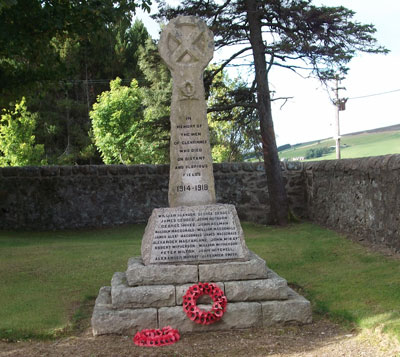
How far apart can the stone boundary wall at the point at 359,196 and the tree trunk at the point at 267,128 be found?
840 millimetres

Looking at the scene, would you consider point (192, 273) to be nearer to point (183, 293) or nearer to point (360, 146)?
point (183, 293)

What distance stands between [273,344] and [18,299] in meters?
3.46

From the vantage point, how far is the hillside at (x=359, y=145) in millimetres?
21952

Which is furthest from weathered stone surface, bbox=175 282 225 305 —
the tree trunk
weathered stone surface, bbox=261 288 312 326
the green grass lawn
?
the tree trunk

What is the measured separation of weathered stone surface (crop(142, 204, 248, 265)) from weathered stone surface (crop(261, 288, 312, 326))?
61 centimetres

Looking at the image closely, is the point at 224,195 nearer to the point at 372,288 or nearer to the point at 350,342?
the point at 372,288

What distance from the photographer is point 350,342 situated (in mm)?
5043

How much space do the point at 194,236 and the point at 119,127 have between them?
2669cm

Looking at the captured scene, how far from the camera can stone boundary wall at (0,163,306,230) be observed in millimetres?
14688

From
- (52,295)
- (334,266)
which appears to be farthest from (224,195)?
(52,295)

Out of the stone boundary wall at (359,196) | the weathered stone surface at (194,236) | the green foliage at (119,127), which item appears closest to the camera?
the weathered stone surface at (194,236)

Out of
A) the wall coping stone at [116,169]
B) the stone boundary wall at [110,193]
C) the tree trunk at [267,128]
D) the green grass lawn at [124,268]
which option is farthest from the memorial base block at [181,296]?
the wall coping stone at [116,169]

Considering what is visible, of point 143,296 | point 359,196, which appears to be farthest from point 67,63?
point 143,296

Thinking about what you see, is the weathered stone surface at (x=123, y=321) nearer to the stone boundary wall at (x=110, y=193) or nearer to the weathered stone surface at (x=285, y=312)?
the weathered stone surface at (x=285, y=312)
